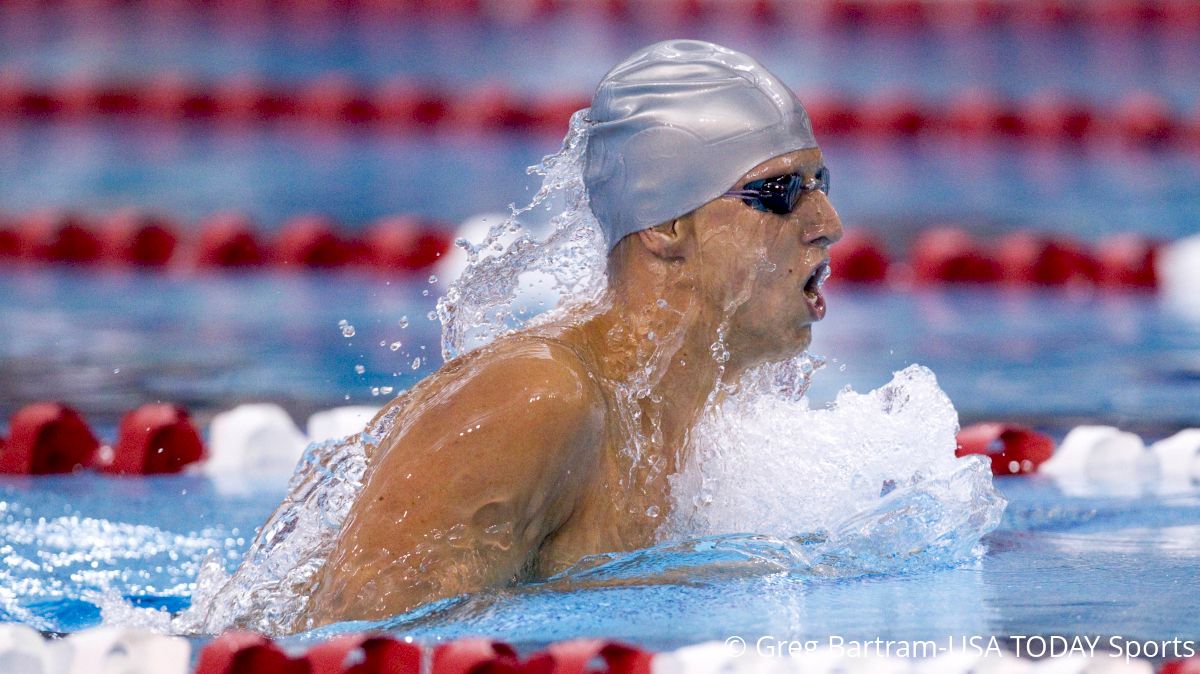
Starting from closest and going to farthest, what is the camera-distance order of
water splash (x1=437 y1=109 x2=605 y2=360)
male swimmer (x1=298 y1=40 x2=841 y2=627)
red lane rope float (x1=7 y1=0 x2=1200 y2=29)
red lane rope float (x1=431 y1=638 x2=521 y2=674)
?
red lane rope float (x1=431 y1=638 x2=521 y2=674) → male swimmer (x1=298 y1=40 x2=841 y2=627) → water splash (x1=437 y1=109 x2=605 y2=360) → red lane rope float (x1=7 y1=0 x2=1200 y2=29)

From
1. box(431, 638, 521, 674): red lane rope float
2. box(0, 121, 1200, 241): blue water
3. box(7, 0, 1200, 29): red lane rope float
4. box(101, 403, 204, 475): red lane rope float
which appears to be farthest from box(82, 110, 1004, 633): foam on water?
box(7, 0, 1200, 29): red lane rope float

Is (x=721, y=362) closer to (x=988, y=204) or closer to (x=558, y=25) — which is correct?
(x=988, y=204)

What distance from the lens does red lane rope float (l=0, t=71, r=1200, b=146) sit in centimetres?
822

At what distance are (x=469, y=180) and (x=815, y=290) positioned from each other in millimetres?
5389

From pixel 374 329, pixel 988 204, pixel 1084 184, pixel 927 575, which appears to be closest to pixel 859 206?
pixel 988 204

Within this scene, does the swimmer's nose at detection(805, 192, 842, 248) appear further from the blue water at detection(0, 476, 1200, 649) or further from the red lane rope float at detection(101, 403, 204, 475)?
the red lane rope float at detection(101, 403, 204, 475)

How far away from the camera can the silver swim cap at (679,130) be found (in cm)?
216

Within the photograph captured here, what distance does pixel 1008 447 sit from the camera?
3.47 metres

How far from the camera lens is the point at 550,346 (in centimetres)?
206

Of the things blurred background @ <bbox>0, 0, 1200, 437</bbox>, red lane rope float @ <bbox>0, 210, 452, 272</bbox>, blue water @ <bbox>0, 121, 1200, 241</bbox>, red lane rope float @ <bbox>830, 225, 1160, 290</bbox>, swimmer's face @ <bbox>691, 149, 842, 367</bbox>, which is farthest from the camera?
blue water @ <bbox>0, 121, 1200, 241</bbox>

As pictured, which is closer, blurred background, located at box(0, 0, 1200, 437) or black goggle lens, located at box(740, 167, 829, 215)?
black goggle lens, located at box(740, 167, 829, 215)

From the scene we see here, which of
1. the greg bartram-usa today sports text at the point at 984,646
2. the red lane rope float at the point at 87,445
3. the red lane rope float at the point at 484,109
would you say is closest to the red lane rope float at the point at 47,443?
the red lane rope float at the point at 87,445

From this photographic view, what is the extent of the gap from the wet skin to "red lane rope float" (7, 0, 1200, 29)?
8718 millimetres

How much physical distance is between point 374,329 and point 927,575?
3.00 meters
